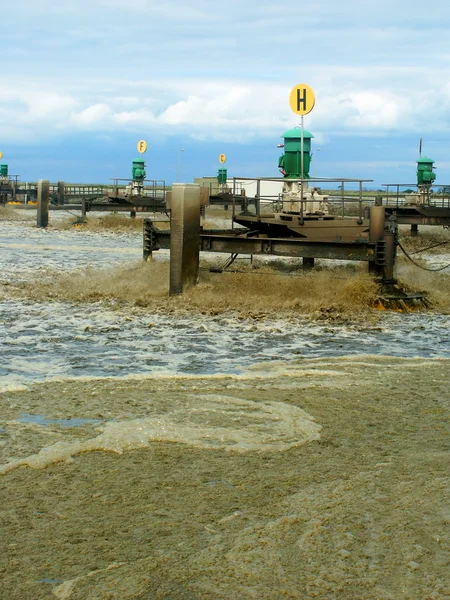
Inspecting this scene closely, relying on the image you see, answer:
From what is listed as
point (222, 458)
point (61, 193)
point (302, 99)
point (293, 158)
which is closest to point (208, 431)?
point (222, 458)

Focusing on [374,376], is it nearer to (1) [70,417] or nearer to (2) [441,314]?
(1) [70,417]

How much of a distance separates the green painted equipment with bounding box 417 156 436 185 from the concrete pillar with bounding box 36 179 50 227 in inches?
623

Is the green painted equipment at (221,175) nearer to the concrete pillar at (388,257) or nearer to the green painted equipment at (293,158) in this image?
the green painted equipment at (293,158)

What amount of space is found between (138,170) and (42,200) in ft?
25.6

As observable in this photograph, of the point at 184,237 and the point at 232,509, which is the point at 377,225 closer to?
the point at 184,237

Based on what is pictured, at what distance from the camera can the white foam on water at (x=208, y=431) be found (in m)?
6.24

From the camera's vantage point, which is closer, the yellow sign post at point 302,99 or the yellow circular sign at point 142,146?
the yellow sign post at point 302,99

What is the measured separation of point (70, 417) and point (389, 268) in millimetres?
8711

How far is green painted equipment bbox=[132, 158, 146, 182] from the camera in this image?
4344cm

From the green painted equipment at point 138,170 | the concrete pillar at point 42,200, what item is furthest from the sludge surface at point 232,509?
the green painted equipment at point 138,170

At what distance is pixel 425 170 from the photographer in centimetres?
3494

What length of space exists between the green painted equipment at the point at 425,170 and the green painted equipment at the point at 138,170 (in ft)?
48.9

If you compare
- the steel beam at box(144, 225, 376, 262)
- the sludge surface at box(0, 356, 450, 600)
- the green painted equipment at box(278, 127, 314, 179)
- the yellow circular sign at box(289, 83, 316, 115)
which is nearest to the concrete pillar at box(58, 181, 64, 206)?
the green painted equipment at box(278, 127, 314, 179)

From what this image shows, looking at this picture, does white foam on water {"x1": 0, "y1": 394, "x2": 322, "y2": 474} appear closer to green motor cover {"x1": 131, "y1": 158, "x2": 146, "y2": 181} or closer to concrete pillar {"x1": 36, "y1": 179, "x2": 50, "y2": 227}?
concrete pillar {"x1": 36, "y1": 179, "x2": 50, "y2": 227}
